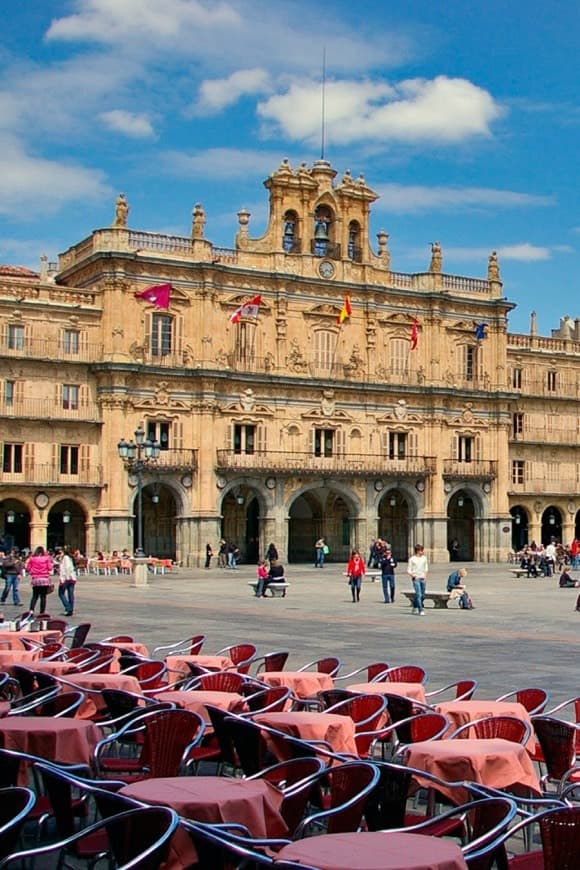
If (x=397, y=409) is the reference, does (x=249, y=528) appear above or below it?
below

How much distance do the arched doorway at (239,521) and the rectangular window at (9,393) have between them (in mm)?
12323

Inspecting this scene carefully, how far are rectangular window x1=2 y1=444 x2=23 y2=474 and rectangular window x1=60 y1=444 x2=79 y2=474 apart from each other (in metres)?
1.89

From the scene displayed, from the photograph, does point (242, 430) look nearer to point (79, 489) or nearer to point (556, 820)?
point (79, 489)

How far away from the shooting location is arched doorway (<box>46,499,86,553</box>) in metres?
54.7

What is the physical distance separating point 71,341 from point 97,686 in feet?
142

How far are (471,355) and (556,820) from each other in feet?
196

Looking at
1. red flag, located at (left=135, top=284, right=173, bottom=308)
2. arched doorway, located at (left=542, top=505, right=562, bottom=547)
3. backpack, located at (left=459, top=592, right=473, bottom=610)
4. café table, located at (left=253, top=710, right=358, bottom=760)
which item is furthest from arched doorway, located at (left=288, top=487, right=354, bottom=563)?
café table, located at (left=253, top=710, right=358, bottom=760)

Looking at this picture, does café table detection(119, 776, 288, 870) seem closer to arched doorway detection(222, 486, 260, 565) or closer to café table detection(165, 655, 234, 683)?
café table detection(165, 655, 234, 683)

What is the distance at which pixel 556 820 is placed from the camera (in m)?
6.11

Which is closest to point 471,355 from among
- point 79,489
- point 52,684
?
point 79,489

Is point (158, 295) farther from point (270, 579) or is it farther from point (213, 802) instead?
point (213, 802)

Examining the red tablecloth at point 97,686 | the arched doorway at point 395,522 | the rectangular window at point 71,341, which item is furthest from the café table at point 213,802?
the arched doorway at point 395,522

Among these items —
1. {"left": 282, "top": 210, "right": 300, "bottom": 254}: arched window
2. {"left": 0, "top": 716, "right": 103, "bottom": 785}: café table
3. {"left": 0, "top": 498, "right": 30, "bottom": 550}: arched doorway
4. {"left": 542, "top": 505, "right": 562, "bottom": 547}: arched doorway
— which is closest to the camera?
{"left": 0, "top": 716, "right": 103, "bottom": 785}: café table

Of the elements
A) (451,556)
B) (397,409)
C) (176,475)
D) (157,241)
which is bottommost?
(451,556)
